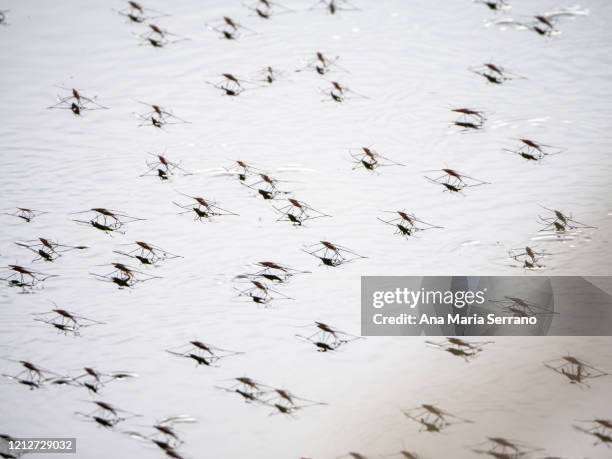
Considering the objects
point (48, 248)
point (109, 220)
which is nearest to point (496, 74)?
point (109, 220)

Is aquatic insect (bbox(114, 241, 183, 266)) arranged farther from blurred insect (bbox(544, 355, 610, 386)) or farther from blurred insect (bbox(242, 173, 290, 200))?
blurred insect (bbox(544, 355, 610, 386))

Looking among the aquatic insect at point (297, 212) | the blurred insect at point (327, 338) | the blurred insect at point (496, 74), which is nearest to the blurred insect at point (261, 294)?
the blurred insect at point (327, 338)

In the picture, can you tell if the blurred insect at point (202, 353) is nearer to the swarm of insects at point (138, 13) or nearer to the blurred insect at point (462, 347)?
the blurred insect at point (462, 347)

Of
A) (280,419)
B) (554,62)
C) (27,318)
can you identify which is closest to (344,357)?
(280,419)

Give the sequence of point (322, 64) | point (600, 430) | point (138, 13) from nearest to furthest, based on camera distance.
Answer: point (600, 430) < point (322, 64) < point (138, 13)

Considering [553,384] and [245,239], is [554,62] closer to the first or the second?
[553,384]

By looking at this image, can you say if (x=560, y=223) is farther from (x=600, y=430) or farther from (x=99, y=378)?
(x=99, y=378)
